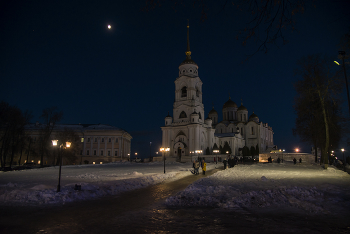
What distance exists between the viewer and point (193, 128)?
58969mm

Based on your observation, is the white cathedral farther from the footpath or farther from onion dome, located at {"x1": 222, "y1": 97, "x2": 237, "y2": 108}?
the footpath

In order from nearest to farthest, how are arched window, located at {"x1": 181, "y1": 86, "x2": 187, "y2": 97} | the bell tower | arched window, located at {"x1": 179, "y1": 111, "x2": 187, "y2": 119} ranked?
the bell tower, arched window, located at {"x1": 179, "y1": 111, "x2": 187, "y2": 119}, arched window, located at {"x1": 181, "y1": 86, "x2": 187, "y2": 97}

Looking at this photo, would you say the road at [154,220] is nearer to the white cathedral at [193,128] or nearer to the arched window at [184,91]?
the white cathedral at [193,128]

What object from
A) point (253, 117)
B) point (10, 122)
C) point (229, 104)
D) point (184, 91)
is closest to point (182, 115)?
point (184, 91)

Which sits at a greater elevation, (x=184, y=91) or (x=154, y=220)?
(x=184, y=91)

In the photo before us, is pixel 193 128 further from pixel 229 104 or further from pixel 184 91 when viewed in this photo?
pixel 229 104

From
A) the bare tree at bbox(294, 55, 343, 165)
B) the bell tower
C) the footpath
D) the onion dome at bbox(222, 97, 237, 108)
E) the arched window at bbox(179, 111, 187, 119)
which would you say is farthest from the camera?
the onion dome at bbox(222, 97, 237, 108)

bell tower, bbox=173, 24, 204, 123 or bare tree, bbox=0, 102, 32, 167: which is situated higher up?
bell tower, bbox=173, 24, 204, 123

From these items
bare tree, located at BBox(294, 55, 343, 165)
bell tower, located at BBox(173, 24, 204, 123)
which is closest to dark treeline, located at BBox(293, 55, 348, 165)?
bare tree, located at BBox(294, 55, 343, 165)

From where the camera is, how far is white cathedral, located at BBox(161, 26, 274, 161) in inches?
2325

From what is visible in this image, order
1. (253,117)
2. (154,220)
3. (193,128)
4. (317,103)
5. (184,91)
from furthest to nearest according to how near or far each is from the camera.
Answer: (253,117), (184,91), (193,128), (317,103), (154,220)

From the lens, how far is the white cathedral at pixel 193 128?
59.1 meters

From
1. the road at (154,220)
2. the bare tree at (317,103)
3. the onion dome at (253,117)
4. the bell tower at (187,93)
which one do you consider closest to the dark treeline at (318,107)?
the bare tree at (317,103)

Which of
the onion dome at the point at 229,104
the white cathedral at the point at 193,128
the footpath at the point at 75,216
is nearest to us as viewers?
the footpath at the point at 75,216
